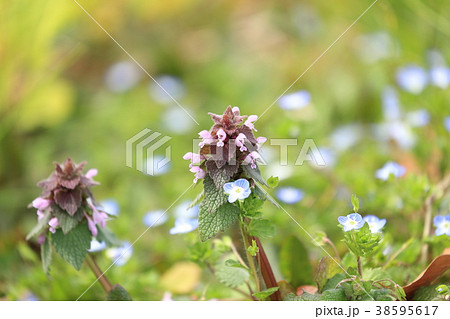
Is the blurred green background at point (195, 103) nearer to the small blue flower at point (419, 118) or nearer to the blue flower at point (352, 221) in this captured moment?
the small blue flower at point (419, 118)

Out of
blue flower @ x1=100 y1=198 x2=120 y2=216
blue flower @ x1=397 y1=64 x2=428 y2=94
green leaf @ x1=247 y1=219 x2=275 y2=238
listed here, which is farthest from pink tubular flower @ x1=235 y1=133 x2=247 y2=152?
blue flower @ x1=397 y1=64 x2=428 y2=94

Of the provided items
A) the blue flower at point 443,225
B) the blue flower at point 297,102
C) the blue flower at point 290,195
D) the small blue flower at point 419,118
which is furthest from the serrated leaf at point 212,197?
the small blue flower at point 419,118

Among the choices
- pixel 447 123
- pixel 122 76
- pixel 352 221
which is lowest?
pixel 352 221

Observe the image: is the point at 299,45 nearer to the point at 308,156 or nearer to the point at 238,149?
the point at 308,156

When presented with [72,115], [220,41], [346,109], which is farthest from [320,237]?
[220,41]

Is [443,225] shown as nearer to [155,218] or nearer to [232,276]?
[232,276]

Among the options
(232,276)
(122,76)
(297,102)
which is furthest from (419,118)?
(122,76)
